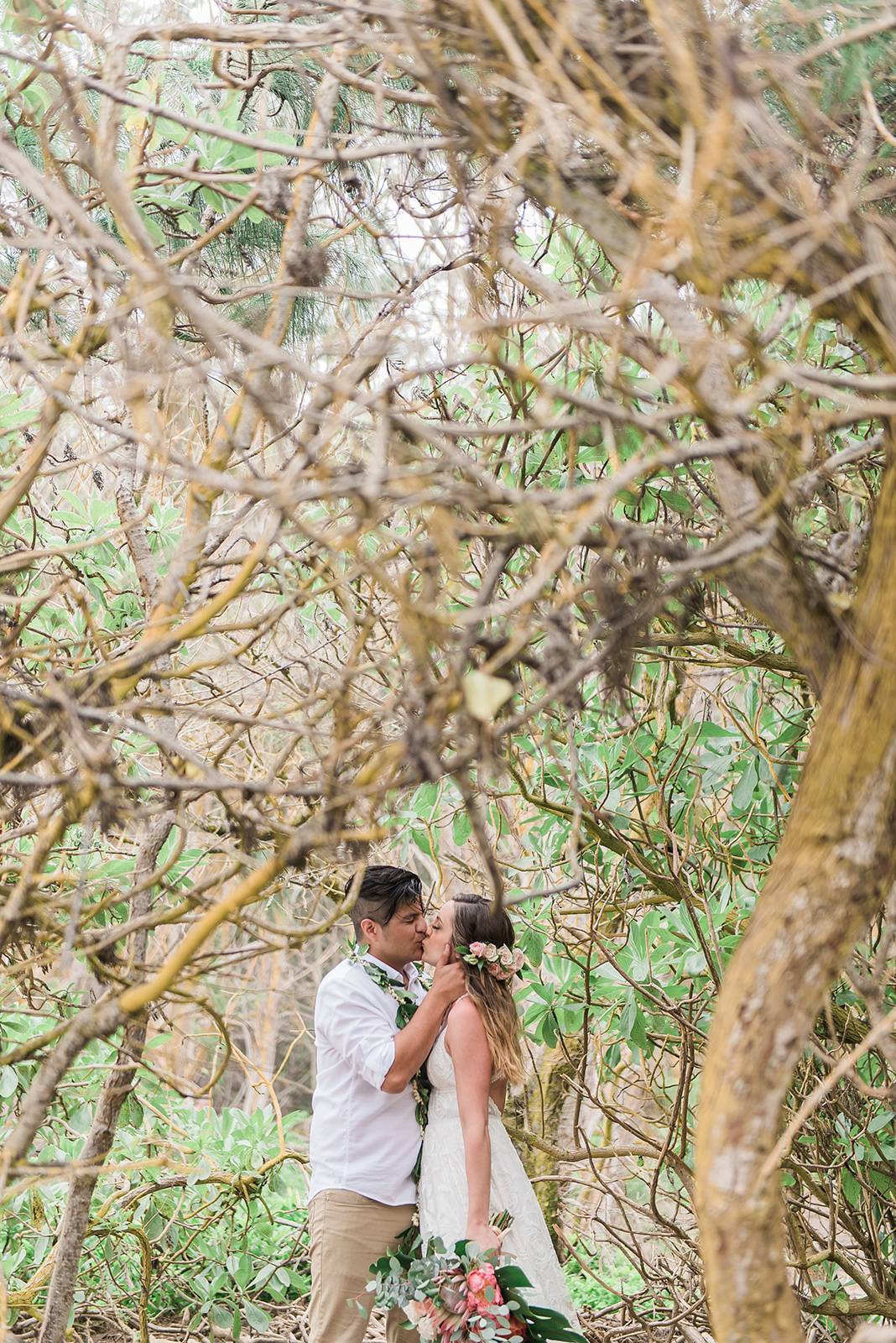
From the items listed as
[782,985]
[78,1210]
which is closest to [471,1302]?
[78,1210]

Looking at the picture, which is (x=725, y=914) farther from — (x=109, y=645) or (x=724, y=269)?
(x=724, y=269)

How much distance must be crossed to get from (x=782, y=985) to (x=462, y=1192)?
1.95 m

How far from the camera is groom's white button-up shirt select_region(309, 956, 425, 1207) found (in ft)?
9.77

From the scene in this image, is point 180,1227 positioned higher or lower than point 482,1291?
higher

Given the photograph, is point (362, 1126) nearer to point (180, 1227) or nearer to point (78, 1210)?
point (78, 1210)

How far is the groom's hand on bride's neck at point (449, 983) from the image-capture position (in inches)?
115

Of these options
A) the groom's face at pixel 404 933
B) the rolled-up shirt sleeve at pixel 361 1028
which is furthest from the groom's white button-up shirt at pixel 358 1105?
the groom's face at pixel 404 933

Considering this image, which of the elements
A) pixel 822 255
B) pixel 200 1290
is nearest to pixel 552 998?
pixel 200 1290

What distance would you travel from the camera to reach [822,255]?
1.26 meters

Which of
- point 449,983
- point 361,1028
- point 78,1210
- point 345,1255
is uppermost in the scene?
point 449,983

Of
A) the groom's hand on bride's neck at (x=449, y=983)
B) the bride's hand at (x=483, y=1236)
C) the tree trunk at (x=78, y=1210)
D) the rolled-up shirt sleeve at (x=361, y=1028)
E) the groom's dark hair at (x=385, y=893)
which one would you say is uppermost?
the groom's dark hair at (x=385, y=893)

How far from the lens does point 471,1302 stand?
8.32 ft

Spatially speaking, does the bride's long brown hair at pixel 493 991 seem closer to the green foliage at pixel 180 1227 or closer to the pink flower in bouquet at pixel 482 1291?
the pink flower in bouquet at pixel 482 1291

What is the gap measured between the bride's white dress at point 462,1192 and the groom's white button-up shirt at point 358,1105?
3.2 inches
